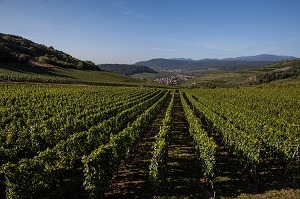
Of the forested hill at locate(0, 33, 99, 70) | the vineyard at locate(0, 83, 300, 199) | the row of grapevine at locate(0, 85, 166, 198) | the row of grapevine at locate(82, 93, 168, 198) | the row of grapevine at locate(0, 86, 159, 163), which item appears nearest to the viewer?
the row of grapevine at locate(0, 85, 166, 198)

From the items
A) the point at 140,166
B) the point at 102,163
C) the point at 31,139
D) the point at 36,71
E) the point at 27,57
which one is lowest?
the point at 140,166

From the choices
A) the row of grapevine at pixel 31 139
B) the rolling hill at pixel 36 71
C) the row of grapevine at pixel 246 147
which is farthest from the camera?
the rolling hill at pixel 36 71

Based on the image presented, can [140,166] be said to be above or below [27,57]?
below

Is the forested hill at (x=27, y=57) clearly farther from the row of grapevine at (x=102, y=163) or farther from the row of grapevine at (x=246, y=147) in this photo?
the row of grapevine at (x=246, y=147)

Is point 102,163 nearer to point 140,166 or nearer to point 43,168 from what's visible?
point 43,168

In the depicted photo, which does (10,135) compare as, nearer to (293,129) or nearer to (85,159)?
(85,159)

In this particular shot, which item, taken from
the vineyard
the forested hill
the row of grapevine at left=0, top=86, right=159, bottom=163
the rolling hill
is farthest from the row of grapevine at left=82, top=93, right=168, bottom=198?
the forested hill

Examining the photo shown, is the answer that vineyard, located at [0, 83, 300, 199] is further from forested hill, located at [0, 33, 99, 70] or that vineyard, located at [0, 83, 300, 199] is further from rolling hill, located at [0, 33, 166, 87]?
forested hill, located at [0, 33, 99, 70]

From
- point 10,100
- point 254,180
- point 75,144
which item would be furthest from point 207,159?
point 10,100

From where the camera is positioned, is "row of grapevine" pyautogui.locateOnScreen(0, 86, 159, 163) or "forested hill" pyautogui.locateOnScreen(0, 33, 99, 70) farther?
"forested hill" pyautogui.locateOnScreen(0, 33, 99, 70)

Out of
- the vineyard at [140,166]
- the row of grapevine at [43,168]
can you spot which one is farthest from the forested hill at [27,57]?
the row of grapevine at [43,168]

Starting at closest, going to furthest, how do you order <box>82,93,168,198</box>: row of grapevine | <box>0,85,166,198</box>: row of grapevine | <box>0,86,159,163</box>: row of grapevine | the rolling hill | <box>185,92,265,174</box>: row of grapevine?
<box>0,85,166,198</box>: row of grapevine, <box>82,93,168,198</box>: row of grapevine, <box>185,92,265,174</box>: row of grapevine, <box>0,86,159,163</box>: row of grapevine, the rolling hill

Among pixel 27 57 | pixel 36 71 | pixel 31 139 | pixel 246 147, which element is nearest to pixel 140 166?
pixel 246 147

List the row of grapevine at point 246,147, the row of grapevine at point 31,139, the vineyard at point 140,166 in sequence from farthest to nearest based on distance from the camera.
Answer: the row of grapevine at point 31,139
the row of grapevine at point 246,147
the vineyard at point 140,166
